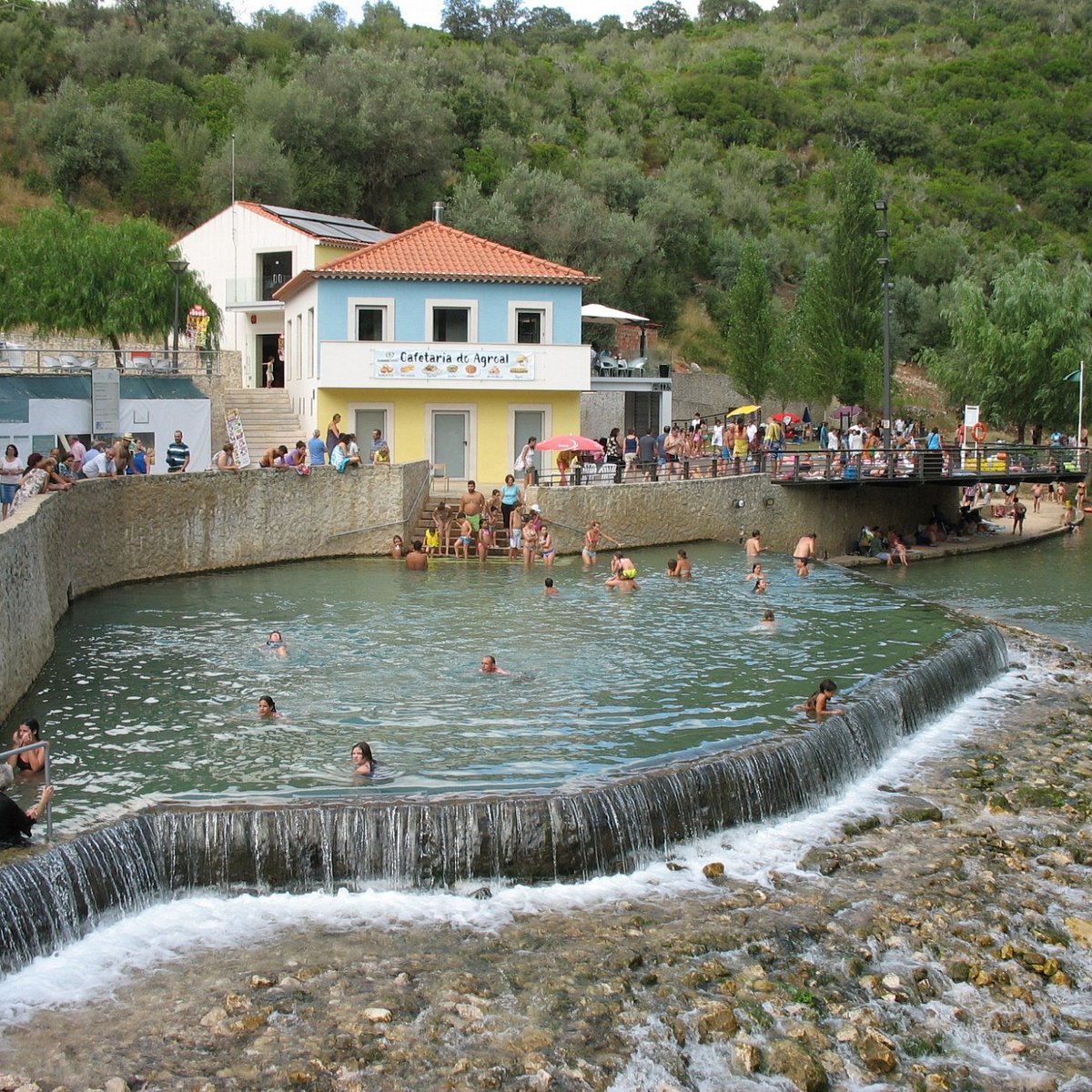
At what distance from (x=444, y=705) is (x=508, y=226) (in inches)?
1453

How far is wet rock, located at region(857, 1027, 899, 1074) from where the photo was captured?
385 inches

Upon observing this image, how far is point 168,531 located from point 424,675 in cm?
912

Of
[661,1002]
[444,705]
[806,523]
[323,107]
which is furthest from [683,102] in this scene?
A: [661,1002]

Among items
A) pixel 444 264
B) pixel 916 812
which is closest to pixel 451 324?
pixel 444 264

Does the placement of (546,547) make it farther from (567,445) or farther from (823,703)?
(823,703)

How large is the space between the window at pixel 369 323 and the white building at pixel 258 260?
766 cm

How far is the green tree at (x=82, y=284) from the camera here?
37.2 metres

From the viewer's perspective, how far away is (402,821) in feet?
41.6

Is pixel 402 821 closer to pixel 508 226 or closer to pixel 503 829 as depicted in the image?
pixel 503 829

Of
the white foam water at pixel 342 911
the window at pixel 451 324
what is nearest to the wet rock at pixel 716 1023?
the white foam water at pixel 342 911

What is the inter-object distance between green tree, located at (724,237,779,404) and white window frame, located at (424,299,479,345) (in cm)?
1860

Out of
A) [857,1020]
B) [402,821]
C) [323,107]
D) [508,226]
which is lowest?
[857,1020]

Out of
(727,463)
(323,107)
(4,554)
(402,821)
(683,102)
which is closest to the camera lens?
(402,821)

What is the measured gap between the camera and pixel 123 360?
112ft
